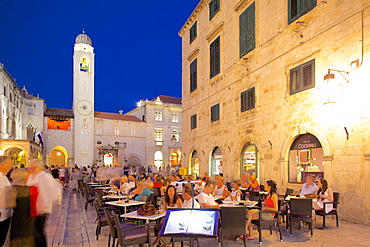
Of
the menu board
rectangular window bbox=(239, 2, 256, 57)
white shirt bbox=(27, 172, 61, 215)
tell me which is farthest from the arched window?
the menu board

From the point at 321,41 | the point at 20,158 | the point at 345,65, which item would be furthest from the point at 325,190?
the point at 20,158

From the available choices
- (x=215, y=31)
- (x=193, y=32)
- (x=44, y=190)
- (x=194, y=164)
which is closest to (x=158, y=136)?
(x=194, y=164)

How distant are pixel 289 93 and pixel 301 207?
4.73 meters

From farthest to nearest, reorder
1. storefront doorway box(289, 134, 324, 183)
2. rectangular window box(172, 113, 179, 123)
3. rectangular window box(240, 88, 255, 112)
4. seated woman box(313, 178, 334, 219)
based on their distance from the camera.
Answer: rectangular window box(172, 113, 179, 123) < rectangular window box(240, 88, 255, 112) < storefront doorway box(289, 134, 324, 183) < seated woman box(313, 178, 334, 219)

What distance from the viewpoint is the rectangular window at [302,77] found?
350 inches

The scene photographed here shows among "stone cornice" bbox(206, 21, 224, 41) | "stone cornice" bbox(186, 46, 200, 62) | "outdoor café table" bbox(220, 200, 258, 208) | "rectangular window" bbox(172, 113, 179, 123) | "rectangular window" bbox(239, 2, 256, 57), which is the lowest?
"outdoor café table" bbox(220, 200, 258, 208)

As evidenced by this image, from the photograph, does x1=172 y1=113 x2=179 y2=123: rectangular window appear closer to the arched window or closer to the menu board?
the arched window

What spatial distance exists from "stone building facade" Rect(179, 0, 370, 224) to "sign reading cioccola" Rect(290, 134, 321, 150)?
33 mm

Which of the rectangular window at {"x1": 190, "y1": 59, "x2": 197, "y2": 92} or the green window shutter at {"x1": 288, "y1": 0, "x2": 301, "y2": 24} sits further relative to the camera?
the rectangular window at {"x1": 190, "y1": 59, "x2": 197, "y2": 92}

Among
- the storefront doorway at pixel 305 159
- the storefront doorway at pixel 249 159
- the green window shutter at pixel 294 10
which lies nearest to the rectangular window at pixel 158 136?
the storefront doorway at pixel 249 159

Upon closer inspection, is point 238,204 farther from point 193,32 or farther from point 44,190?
point 193,32

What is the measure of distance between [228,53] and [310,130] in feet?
23.0

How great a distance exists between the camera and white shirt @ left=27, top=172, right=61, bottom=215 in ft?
14.9

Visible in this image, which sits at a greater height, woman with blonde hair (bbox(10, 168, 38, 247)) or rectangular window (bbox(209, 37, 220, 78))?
rectangular window (bbox(209, 37, 220, 78))
